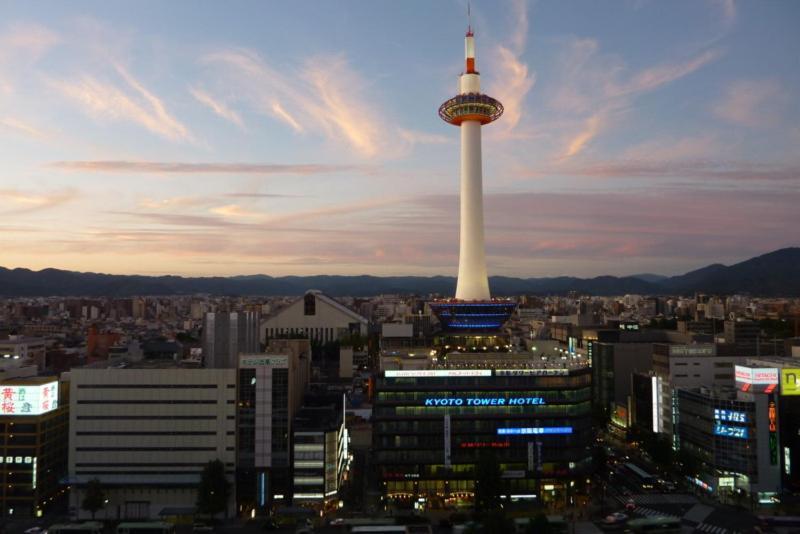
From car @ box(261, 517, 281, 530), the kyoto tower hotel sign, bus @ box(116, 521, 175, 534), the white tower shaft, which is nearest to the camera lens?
bus @ box(116, 521, 175, 534)

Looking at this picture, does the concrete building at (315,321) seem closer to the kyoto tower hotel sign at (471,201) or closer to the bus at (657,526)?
the kyoto tower hotel sign at (471,201)

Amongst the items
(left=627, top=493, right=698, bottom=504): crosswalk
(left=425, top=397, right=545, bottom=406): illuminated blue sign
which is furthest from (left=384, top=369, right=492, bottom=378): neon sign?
(left=627, top=493, right=698, bottom=504): crosswalk

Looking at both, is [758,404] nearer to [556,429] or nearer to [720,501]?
[720,501]

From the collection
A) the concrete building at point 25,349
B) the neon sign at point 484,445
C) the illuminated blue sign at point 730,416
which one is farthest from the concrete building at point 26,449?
the illuminated blue sign at point 730,416

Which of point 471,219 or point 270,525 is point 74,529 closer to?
point 270,525

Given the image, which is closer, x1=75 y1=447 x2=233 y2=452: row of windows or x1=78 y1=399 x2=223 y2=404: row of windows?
x1=75 y1=447 x2=233 y2=452: row of windows

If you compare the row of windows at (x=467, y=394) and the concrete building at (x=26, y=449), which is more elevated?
the row of windows at (x=467, y=394)

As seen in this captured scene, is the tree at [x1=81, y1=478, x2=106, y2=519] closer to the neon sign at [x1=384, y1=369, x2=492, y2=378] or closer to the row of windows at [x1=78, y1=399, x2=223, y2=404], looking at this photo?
the row of windows at [x1=78, y1=399, x2=223, y2=404]

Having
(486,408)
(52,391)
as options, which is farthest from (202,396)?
(486,408)
